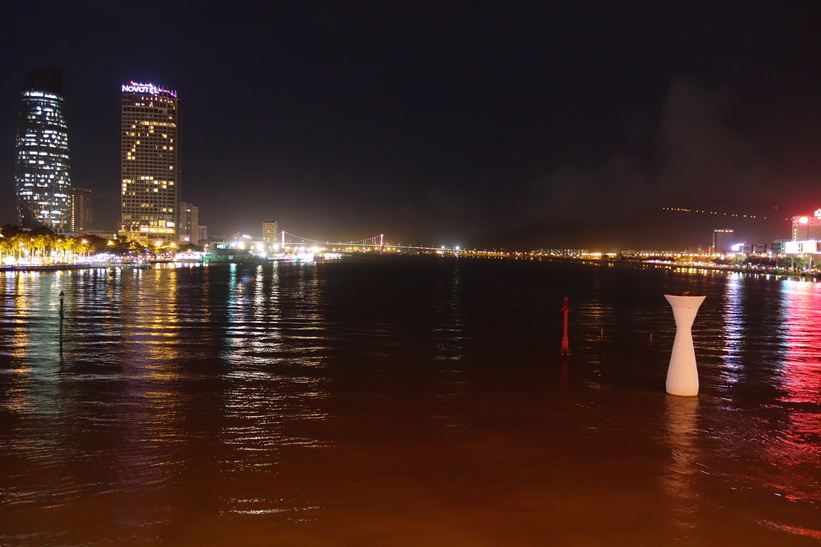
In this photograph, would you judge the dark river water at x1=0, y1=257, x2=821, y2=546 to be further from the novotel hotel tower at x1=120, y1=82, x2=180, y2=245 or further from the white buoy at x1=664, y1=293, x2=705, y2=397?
the novotel hotel tower at x1=120, y1=82, x2=180, y2=245

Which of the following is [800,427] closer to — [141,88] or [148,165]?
[148,165]

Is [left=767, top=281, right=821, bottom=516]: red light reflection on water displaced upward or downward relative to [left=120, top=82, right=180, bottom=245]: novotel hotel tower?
downward

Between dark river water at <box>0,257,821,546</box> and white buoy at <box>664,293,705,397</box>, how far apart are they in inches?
13.6

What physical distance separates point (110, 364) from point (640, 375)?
10.7 m

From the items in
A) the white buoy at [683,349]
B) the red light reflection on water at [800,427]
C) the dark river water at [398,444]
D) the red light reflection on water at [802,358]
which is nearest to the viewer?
the dark river water at [398,444]

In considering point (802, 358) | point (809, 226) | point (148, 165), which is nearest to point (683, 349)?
point (802, 358)

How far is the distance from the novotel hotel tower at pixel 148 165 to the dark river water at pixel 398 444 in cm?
17598

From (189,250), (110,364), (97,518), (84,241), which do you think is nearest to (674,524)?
(97,518)

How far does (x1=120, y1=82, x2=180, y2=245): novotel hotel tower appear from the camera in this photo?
178m

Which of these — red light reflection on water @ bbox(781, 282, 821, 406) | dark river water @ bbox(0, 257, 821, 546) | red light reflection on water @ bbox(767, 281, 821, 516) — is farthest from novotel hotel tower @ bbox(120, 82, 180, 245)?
red light reflection on water @ bbox(767, 281, 821, 516)

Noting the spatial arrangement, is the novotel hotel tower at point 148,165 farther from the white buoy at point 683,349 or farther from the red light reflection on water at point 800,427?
the white buoy at point 683,349

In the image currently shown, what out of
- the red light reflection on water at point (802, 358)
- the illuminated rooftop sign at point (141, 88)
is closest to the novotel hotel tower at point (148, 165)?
the illuminated rooftop sign at point (141, 88)

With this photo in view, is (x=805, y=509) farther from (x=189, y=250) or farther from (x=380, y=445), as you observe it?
(x=189, y=250)

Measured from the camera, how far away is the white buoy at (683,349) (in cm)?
942
